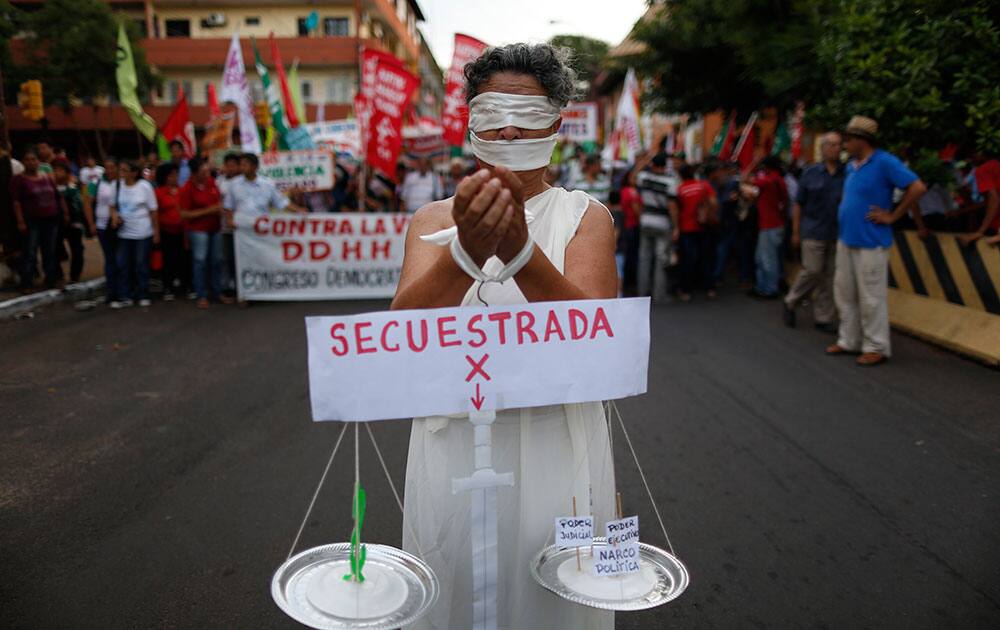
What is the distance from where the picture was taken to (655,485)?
4.55 metres

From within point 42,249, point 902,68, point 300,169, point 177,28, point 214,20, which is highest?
point 214,20

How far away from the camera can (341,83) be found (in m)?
44.7

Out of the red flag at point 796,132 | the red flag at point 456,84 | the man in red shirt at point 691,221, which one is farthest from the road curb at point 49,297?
the red flag at point 796,132

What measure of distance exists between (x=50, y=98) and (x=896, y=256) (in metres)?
35.1

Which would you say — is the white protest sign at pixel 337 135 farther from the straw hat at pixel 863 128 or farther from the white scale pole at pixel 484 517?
the white scale pole at pixel 484 517

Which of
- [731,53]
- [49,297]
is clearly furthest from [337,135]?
[731,53]

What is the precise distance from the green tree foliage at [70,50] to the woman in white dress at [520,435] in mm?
29800

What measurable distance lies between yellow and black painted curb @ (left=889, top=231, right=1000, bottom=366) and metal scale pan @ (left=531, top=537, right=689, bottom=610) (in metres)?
6.36

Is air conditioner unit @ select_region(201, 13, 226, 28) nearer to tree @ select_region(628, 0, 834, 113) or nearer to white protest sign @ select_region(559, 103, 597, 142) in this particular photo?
tree @ select_region(628, 0, 834, 113)

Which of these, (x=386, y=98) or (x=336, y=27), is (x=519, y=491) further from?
(x=336, y=27)

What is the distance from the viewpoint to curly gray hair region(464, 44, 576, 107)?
6.32 feet

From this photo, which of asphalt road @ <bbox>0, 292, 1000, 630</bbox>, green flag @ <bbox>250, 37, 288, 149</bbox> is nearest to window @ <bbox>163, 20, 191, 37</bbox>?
green flag @ <bbox>250, 37, 288, 149</bbox>

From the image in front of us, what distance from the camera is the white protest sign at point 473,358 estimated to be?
1.67 m

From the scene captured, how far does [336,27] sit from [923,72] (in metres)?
43.5
